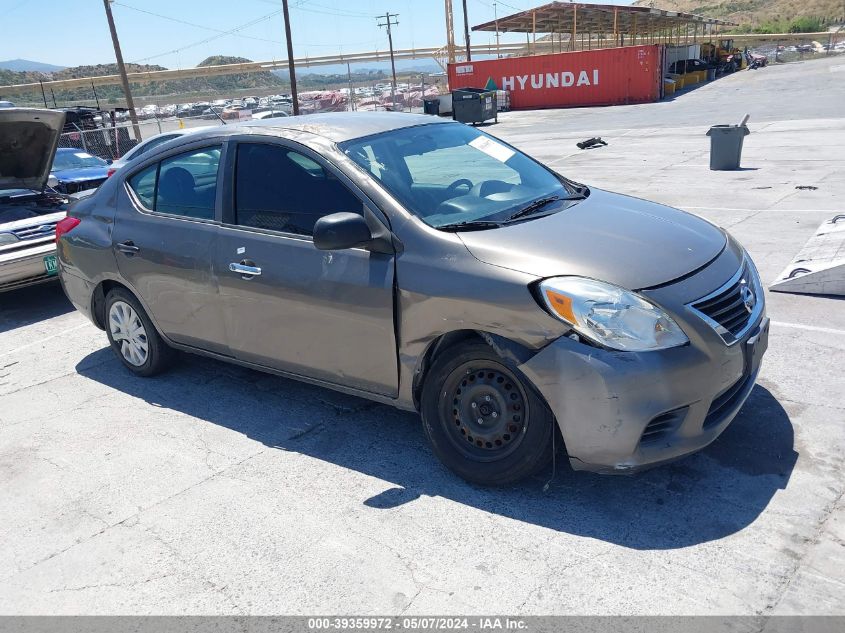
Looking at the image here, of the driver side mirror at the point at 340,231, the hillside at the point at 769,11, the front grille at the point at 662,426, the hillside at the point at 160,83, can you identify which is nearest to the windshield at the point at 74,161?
the driver side mirror at the point at 340,231

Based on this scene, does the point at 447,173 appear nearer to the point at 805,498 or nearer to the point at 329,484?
the point at 329,484

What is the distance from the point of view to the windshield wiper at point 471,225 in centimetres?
365

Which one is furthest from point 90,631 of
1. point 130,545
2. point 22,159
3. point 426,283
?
point 22,159

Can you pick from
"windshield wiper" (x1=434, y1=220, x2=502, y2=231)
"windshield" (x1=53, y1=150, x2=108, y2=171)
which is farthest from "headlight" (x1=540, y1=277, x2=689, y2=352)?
"windshield" (x1=53, y1=150, x2=108, y2=171)

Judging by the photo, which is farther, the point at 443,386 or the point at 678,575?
the point at 443,386

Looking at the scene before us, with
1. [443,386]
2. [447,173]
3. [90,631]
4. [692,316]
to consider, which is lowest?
[90,631]

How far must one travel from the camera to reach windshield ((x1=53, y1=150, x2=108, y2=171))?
1228cm

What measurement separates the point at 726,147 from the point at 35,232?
10.5 meters

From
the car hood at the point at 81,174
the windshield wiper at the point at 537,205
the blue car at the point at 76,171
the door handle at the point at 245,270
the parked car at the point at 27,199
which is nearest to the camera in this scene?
the windshield wiper at the point at 537,205

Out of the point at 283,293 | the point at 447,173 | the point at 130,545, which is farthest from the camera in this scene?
the point at 447,173

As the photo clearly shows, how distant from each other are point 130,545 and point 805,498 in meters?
3.09

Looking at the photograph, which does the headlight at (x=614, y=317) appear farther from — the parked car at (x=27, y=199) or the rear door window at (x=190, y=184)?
the parked car at (x=27, y=199)

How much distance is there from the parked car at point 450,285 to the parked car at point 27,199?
2605 mm

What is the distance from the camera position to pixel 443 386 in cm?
356
